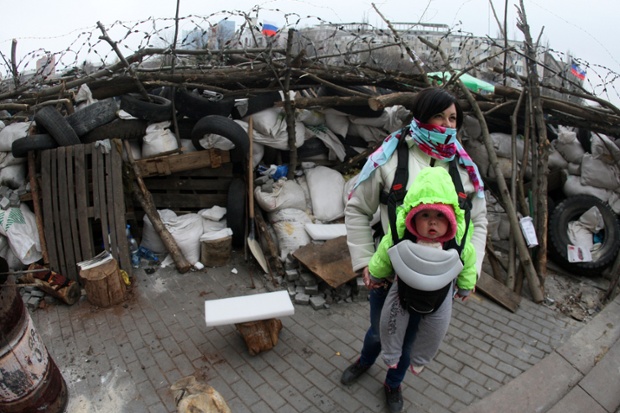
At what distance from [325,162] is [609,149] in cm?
390

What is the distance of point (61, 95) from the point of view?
5.22m

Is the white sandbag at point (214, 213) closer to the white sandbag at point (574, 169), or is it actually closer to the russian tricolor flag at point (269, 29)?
the russian tricolor flag at point (269, 29)

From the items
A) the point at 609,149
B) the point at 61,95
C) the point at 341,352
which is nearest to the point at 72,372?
the point at 341,352

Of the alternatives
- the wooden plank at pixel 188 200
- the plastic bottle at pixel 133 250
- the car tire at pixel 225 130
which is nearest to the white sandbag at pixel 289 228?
the wooden plank at pixel 188 200

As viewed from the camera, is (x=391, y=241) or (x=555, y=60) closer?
(x=391, y=241)

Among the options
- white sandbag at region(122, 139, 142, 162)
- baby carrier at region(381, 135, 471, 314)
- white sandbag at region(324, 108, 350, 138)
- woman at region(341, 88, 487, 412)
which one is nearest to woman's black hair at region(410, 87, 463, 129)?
woman at region(341, 88, 487, 412)

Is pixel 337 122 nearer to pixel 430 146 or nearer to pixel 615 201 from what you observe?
pixel 430 146

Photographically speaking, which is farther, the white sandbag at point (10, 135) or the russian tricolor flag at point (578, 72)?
the russian tricolor flag at point (578, 72)

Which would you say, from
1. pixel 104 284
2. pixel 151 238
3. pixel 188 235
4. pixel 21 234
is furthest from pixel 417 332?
pixel 21 234

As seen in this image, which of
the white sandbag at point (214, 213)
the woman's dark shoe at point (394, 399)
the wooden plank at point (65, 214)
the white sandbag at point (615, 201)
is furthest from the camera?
the white sandbag at point (615, 201)

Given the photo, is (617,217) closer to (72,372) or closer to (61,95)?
(72,372)

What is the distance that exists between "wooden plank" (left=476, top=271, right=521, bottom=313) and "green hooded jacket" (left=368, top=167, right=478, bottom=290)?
7.54 ft

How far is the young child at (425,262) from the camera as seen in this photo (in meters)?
1.96

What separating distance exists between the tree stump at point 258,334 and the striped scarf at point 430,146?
5.34 feet
